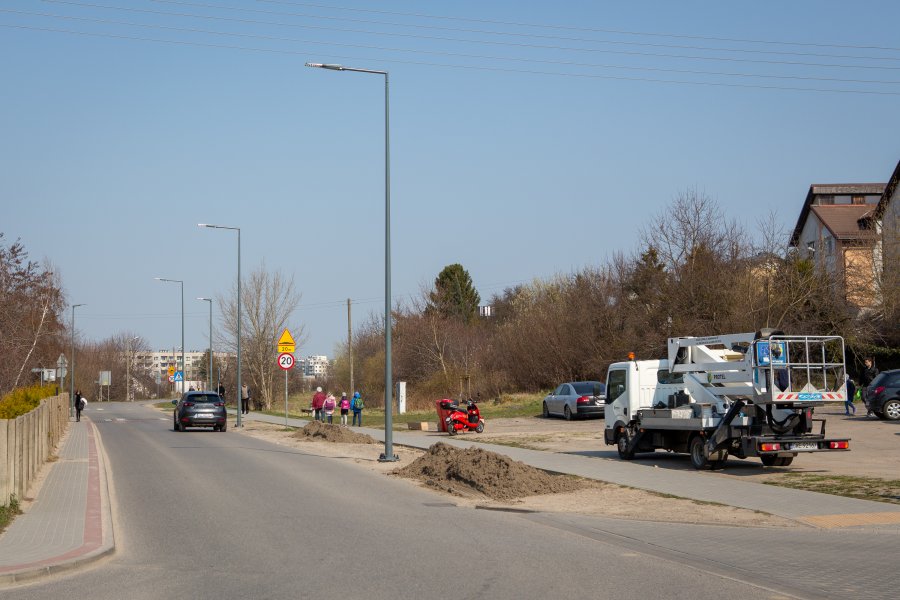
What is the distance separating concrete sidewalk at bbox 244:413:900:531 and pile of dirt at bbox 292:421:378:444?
279 inches

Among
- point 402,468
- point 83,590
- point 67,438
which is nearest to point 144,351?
point 67,438

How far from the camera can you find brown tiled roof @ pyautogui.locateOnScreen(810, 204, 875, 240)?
5588 cm

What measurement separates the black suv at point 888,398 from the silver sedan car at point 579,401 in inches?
397

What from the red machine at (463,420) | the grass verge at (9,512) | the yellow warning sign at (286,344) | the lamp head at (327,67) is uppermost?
the lamp head at (327,67)

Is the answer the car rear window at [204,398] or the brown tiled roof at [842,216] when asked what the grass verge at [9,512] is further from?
the brown tiled roof at [842,216]

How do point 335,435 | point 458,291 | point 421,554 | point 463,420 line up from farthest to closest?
point 458,291 → point 463,420 → point 335,435 → point 421,554

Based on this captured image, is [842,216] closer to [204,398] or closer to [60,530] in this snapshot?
[204,398]

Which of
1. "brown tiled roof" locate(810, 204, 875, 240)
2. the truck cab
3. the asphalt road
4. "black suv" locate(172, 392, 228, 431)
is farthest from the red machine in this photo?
"brown tiled roof" locate(810, 204, 875, 240)

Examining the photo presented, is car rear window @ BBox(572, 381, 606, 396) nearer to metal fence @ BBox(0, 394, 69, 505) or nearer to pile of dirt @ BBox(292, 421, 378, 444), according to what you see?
pile of dirt @ BBox(292, 421, 378, 444)

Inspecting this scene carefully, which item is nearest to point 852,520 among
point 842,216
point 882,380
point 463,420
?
point 882,380

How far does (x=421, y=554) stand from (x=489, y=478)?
254 inches

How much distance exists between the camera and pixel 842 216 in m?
58.8

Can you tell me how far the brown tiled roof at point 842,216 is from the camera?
183ft

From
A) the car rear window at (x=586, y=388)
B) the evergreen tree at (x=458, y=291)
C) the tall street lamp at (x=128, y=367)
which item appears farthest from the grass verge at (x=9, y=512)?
the tall street lamp at (x=128, y=367)
